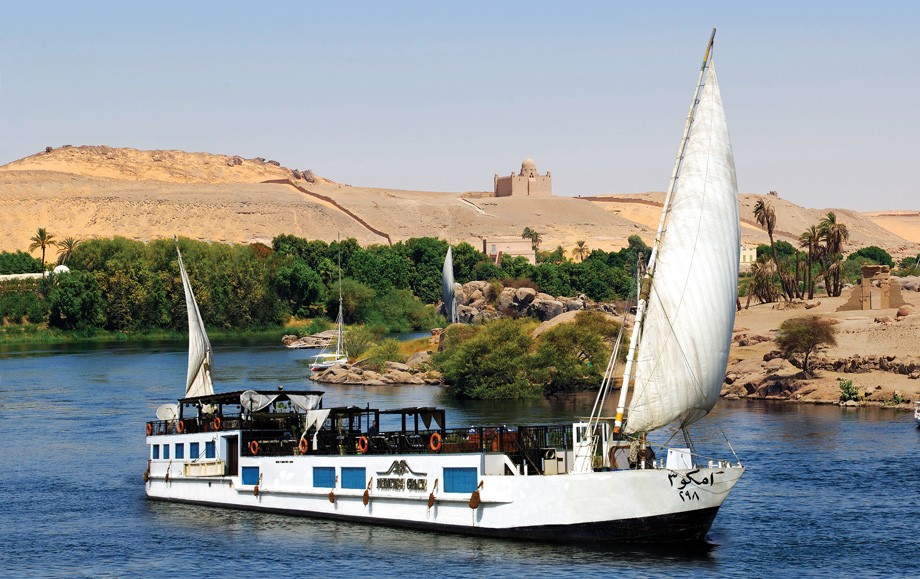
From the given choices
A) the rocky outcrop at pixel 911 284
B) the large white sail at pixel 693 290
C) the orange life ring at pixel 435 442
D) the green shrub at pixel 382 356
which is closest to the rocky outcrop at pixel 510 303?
the rocky outcrop at pixel 911 284

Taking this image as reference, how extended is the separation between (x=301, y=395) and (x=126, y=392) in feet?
124

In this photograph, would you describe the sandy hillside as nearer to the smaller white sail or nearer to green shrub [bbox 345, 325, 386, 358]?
green shrub [bbox 345, 325, 386, 358]

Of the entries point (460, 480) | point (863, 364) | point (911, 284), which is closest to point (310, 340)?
point (911, 284)

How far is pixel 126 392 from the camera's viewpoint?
82562 millimetres

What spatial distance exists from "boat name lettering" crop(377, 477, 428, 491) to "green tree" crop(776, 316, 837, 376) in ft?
152

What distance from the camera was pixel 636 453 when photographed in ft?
126

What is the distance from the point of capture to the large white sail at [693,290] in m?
38.7

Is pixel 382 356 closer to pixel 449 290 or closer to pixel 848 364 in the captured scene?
pixel 848 364

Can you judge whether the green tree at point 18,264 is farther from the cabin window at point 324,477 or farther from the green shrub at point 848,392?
the cabin window at point 324,477

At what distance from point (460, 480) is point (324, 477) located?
242 inches

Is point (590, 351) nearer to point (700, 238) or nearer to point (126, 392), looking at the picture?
point (126, 392)

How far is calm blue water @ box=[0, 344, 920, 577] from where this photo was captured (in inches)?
1443

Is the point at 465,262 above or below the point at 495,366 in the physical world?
above

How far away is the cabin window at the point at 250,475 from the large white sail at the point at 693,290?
553 inches
